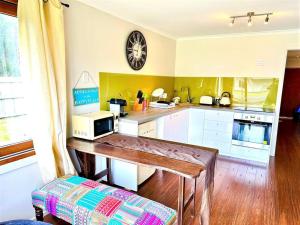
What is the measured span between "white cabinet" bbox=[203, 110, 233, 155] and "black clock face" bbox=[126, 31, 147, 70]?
4.99 ft

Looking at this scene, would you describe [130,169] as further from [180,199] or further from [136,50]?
[136,50]

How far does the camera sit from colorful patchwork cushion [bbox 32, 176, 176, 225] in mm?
1405

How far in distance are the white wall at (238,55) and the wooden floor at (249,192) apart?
76 centimetres

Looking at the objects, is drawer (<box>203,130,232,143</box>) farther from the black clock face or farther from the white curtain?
the white curtain

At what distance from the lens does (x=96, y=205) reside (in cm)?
150

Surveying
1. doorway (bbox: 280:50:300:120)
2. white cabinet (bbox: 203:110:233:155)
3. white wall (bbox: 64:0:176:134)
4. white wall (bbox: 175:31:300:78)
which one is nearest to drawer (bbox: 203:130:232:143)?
white cabinet (bbox: 203:110:233:155)

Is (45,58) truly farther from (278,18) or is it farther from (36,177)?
(278,18)

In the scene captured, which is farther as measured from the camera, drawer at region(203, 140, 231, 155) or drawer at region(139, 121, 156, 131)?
drawer at region(203, 140, 231, 155)

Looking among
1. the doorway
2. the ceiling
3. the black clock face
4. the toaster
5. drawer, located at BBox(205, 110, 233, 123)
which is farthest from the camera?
the doorway

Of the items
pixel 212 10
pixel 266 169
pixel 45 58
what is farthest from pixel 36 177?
pixel 266 169

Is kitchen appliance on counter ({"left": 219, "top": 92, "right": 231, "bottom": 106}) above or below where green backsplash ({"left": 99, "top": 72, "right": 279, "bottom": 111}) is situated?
below

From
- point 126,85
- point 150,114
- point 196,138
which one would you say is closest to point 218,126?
point 196,138

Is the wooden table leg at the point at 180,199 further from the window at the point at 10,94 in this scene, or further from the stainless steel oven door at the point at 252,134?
the stainless steel oven door at the point at 252,134

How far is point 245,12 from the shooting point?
2.54 metres
